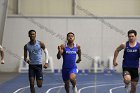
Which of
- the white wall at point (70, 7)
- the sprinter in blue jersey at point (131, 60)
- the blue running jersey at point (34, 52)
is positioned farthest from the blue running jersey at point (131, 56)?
the white wall at point (70, 7)

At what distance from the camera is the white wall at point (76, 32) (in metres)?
21.4

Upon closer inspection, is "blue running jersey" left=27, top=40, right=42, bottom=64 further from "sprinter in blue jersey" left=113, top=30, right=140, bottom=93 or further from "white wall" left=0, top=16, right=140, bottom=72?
"white wall" left=0, top=16, right=140, bottom=72

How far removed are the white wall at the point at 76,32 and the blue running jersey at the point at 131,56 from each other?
12.2 m

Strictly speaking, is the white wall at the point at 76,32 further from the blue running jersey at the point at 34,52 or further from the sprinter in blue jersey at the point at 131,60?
the sprinter in blue jersey at the point at 131,60

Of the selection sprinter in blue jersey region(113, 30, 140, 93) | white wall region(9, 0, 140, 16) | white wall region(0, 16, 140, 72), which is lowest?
sprinter in blue jersey region(113, 30, 140, 93)

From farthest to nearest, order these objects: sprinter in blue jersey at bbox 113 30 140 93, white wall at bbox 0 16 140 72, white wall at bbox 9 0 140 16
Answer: white wall at bbox 9 0 140 16
white wall at bbox 0 16 140 72
sprinter in blue jersey at bbox 113 30 140 93

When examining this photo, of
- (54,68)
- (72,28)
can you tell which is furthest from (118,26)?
(54,68)

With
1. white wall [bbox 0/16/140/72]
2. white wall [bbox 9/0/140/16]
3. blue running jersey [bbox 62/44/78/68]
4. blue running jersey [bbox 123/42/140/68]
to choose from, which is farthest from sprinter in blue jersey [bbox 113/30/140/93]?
white wall [bbox 9/0/140/16]

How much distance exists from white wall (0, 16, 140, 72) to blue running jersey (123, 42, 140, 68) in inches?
481

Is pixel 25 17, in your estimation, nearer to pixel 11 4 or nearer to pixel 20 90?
pixel 11 4

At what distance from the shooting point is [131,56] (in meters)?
9.13

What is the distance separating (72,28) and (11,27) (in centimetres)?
386

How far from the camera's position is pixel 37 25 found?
843 inches

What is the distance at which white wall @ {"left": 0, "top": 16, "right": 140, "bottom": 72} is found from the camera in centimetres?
2136
